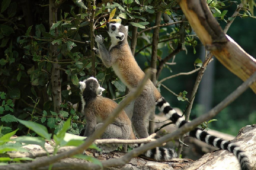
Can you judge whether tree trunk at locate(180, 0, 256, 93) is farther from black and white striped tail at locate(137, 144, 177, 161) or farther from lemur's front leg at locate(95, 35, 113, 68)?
lemur's front leg at locate(95, 35, 113, 68)

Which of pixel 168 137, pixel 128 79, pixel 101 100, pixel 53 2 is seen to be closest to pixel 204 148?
pixel 128 79

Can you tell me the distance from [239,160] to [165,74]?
35.6 ft

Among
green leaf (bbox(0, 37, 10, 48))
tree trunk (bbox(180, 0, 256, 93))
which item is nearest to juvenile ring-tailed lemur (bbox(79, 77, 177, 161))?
green leaf (bbox(0, 37, 10, 48))

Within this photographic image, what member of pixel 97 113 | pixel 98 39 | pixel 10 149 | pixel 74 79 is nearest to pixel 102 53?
pixel 98 39

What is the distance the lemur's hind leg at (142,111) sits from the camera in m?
4.28

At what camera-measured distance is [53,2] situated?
390cm

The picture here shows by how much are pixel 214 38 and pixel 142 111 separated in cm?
184

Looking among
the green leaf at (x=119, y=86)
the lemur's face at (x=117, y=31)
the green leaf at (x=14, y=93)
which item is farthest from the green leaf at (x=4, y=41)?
the green leaf at (x=119, y=86)

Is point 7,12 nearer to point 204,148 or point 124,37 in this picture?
point 124,37

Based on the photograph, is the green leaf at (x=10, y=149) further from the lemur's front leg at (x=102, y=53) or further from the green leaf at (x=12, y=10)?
the green leaf at (x=12, y=10)

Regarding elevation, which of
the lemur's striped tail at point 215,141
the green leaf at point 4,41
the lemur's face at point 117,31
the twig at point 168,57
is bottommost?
the lemur's striped tail at point 215,141

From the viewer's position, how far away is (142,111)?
4.35 metres

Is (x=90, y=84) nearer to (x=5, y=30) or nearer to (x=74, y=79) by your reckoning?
(x=74, y=79)

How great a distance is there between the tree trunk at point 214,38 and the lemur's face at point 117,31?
1571mm
